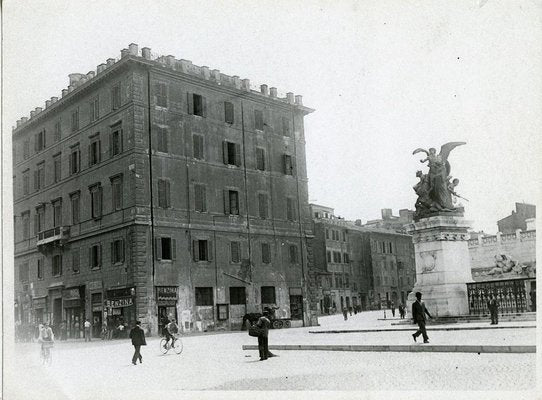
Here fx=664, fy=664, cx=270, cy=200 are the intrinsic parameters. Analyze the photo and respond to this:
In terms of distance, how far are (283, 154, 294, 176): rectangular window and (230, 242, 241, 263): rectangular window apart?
269cm

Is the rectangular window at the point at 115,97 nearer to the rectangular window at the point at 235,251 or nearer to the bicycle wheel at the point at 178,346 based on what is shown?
the rectangular window at the point at 235,251

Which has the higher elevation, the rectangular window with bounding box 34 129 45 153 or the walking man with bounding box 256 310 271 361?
the rectangular window with bounding box 34 129 45 153

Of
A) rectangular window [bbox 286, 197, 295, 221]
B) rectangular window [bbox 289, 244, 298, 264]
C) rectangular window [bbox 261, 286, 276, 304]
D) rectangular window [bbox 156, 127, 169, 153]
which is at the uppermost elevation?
rectangular window [bbox 156, 127, 169, 153]

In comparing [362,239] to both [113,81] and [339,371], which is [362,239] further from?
[339,371]

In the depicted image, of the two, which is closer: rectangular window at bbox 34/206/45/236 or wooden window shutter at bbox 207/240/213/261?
rectangular window at bbox 34/206/45/236

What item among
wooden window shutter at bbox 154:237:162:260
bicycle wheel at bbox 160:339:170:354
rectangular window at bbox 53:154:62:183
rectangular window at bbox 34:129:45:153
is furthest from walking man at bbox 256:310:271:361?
rectangular window at bbox 53:154:62:183

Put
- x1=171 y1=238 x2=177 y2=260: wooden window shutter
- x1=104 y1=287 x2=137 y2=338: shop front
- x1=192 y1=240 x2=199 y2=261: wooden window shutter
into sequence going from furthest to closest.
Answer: x1=104 y1=287 x2=137 y2=338: shop front < x1=171 y1=238 x2=177 y2=260: wooden window shutter < x1=192 y1=240 x2=199 y2=261: wooden window shutter

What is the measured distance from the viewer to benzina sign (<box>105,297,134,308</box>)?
24.5m

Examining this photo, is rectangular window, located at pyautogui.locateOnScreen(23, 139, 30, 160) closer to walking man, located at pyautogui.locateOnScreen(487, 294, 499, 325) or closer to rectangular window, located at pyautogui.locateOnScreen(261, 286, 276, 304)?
rectangular window, located at pyautogui.locateOnScreen(261, 286, 276, 304)

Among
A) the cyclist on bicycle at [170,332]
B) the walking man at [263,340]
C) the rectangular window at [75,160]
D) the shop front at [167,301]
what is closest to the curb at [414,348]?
the walking man at [263,340]

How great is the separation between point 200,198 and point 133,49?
4.96 meters

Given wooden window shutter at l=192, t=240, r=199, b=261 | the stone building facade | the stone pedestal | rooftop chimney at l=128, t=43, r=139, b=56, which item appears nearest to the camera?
rooftop chimney at l=128, t=43, r=139, b=56

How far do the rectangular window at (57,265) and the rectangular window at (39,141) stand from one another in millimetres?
3123

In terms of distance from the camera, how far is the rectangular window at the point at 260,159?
19.2m
